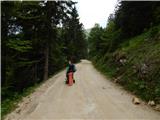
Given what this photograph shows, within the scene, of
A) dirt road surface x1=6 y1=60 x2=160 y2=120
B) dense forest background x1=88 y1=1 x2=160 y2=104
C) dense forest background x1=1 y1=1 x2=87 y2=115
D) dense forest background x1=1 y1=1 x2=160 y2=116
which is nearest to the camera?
dirt road surface x1=6 y1=60 x2=160 y2=120

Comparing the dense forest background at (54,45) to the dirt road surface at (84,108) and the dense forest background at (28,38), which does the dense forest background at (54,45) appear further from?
the dirt road surface at (84,108)

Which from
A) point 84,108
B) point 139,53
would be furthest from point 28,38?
point 84,108

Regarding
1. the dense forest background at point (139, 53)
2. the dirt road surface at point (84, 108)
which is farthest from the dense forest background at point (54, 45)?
the dirt road surface at point (84, 108)

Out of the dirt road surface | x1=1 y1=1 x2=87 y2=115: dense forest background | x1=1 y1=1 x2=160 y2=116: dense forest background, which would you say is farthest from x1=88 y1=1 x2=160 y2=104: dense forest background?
x1=1 y1=1 x2=87 y2=115: dense forest background

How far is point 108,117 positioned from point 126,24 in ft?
77.8

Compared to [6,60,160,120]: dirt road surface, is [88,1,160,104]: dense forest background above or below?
above

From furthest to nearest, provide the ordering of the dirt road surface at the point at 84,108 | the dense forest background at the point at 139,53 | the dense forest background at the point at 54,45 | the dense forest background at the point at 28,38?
the dense forest background at the point at 28,38, the dense forest background at the point at 54,45, the dense forest background at the point at 139,53, the dirt road surface at the point at 84,108

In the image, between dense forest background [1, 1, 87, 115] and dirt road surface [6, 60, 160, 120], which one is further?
dense forest background [1, 1, 87, 115]

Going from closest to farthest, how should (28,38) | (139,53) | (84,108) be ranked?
(84,108) < (139,53) < (28,38)

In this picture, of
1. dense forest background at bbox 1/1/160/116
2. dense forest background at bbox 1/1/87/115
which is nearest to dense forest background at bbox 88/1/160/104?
dense forest background at bbox 1/1/160/116

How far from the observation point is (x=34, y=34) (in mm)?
27156

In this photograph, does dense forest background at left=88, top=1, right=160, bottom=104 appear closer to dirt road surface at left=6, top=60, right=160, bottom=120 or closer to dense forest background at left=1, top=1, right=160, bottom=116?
dense forest background at left=1, top=1, right=160, bottom=116

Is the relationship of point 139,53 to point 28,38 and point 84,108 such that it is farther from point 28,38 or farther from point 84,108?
point 28,38

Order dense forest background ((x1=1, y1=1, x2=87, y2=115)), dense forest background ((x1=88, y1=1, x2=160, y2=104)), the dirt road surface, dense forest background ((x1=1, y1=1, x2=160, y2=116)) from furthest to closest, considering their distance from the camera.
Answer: dense forest background ((x1=1, y1=1, x2=87, y2=115)) → dense forest background ((x1=1, y1=1, x2=160, y2=116)) → dense forest background ((x1=88, y1=1, x2=160, y2=104)) → the dirt road surface
